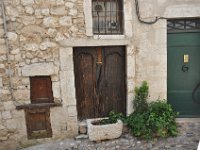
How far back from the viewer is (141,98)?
5.16m

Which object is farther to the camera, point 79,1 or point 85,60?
point 85,60

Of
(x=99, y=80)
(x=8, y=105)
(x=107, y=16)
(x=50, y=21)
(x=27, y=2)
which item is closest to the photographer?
(x=27, y=2)

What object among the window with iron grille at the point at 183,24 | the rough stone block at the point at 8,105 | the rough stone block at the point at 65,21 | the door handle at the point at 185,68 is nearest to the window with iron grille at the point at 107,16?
the rough stone block at the point at 65,21

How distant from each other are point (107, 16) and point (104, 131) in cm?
245

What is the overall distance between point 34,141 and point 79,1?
308cm

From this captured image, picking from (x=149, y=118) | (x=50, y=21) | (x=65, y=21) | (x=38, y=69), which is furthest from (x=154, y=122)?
(x=50, y=21)

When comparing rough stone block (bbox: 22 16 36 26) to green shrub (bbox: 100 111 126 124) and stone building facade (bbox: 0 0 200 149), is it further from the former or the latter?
green shrub (bbox: 100 111 126 124)

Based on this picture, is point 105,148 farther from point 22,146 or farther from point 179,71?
point 179,71

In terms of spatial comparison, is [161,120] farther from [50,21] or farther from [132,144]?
[50,21]

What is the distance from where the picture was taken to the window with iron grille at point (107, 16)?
508cm

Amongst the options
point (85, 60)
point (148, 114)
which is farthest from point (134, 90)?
point (85, 60)

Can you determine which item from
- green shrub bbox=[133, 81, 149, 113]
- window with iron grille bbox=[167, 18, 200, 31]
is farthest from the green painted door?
green shrub bbox=[133, 81, 149, 113]

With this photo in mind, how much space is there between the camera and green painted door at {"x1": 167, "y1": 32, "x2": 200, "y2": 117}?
17.3 feet

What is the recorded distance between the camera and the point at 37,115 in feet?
16.5
